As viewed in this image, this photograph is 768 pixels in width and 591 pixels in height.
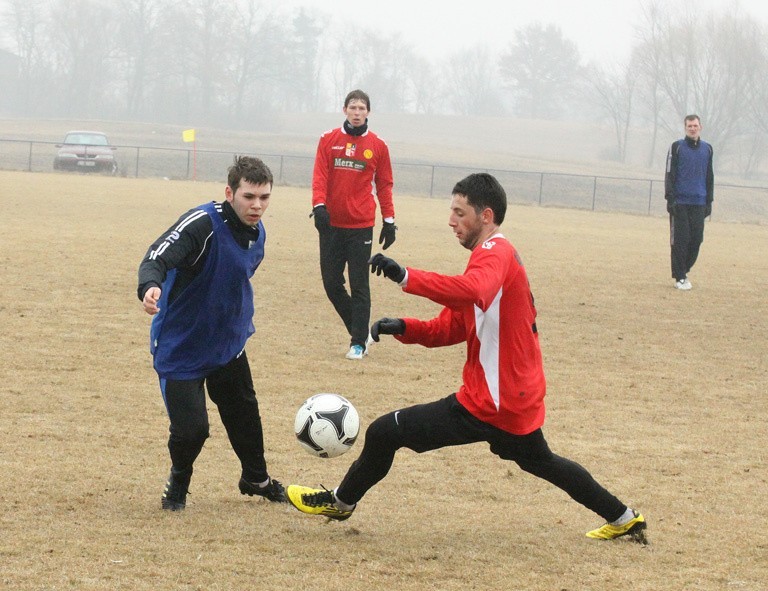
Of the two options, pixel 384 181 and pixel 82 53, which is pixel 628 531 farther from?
pixel 82 53

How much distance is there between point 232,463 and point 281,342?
382 centimetres

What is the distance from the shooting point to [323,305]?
11867 mm

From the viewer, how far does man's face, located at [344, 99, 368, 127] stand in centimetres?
894

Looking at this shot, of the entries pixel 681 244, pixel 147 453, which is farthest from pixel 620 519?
pixel 681 244

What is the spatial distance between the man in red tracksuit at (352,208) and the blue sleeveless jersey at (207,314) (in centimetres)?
410

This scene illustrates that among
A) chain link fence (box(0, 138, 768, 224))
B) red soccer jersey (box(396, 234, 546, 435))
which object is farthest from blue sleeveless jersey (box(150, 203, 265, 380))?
chain link fence (box(0, 138, 768, 224))

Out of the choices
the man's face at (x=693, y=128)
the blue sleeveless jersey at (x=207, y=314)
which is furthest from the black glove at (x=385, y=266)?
the man's face at (x=693, y=128)

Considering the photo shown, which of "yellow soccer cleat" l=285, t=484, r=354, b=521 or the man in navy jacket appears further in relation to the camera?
the man in navy jacket

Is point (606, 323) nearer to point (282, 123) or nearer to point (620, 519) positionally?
point (620, 519)

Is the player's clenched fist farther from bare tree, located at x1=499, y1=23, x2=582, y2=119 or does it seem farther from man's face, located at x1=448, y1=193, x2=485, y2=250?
bare tree, located at x1=499, y1=23, x2=582, y2=119

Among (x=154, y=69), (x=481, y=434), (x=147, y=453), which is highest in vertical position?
(x=154, y=69)

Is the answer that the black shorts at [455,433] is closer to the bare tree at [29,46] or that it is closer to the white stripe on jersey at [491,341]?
the white stripe on jersey at [491,341]

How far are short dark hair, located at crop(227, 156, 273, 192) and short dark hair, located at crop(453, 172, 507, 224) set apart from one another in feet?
3.00

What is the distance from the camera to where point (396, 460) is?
244 inches
